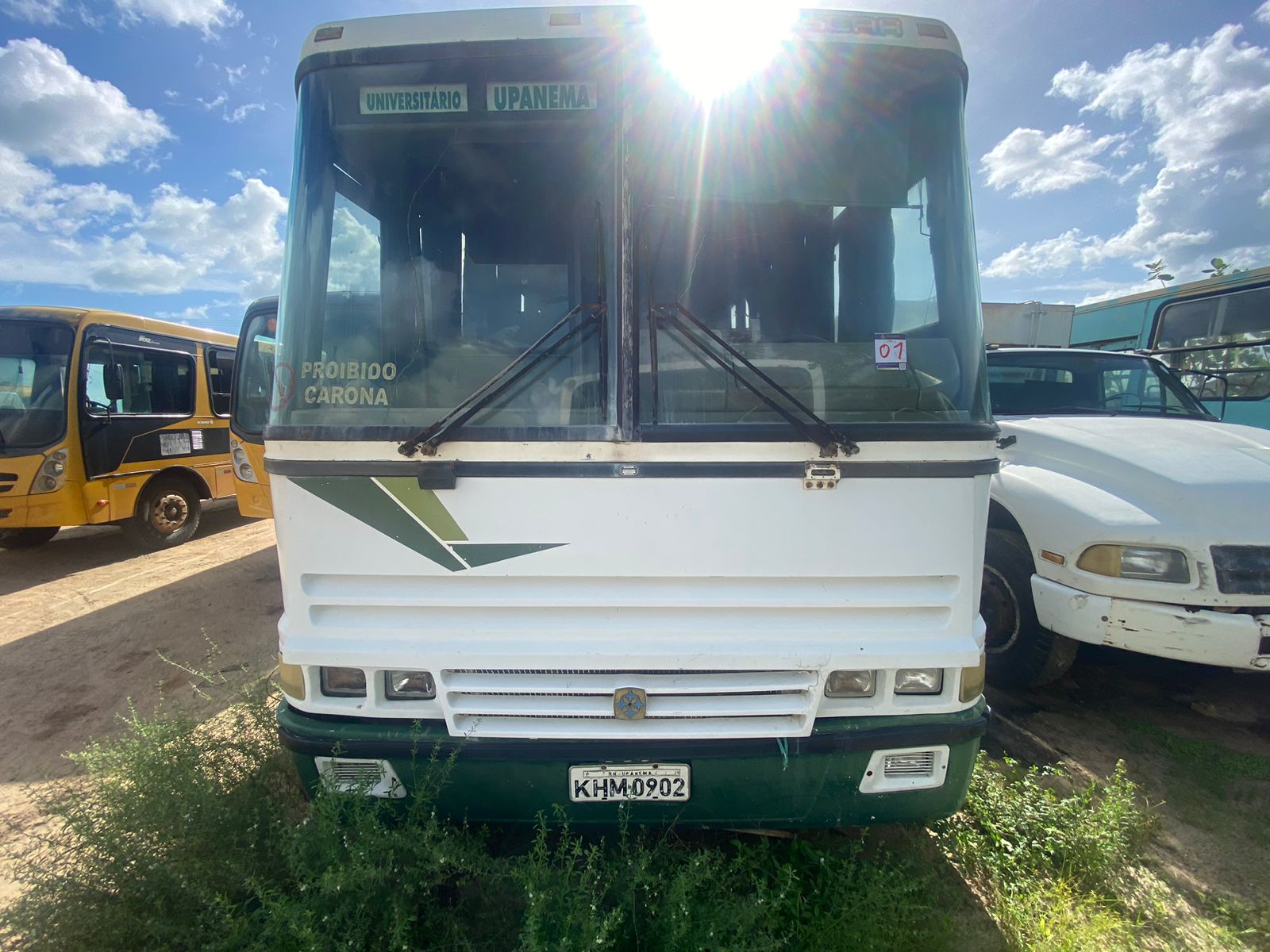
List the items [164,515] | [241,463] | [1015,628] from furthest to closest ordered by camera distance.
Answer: [164,515] < [241,463] < [1015,628]

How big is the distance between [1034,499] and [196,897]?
4.20 metres

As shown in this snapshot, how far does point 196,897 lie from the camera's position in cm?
205

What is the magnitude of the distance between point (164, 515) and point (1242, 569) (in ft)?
32.9

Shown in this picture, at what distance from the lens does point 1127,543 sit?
321 cm

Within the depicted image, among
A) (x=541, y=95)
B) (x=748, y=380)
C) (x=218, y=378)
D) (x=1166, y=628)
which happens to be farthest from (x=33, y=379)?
(x=1166, y=628)

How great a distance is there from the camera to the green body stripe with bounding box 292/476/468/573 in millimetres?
2064

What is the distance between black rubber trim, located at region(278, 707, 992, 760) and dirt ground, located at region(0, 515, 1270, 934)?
1.34 meters

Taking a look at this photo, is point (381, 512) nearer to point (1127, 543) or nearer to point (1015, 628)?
point (1127, 543)

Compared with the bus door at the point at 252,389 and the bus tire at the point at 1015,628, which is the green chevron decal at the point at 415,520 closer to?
the bus tire at the point at 1015,628

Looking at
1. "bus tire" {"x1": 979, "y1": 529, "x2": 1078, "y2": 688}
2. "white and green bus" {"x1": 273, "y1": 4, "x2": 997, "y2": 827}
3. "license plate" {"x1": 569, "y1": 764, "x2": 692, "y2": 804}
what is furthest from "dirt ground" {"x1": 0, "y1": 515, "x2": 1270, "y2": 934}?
"license plate" {"x1": 569, "y1": 764, "x2": 692, "y2": 804}

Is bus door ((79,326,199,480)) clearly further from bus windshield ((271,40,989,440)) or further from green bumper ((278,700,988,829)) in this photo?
green bumper ((278,700,988,829))

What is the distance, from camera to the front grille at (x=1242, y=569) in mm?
3025

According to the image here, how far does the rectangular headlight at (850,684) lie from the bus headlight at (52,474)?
26.6 ft

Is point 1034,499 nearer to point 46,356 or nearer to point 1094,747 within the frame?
point 1094,747
